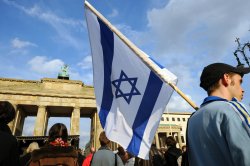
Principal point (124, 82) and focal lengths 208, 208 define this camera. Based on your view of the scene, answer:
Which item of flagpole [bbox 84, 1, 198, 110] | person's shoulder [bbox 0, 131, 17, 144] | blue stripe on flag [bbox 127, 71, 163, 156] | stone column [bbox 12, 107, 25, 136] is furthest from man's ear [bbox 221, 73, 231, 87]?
stone column [bbox 12, 107, 25, 136]

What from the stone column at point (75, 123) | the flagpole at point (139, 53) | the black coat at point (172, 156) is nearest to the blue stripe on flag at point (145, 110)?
the flagpole at point (139, 53)

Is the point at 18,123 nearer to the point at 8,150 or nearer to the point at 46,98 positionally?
the point at 46,98

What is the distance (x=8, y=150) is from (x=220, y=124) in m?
2.64

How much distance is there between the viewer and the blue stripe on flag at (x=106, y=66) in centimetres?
363

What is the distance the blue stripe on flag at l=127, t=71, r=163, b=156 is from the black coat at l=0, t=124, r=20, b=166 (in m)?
1.56

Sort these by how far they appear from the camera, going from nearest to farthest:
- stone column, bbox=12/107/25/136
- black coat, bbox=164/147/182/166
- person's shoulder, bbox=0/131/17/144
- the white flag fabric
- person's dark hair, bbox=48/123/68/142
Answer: person's shoulder, bbox=0/131/17/144 < the white flag fabric < person's dark hair, bbox=48/123/68/142 < black coat, bbox=164/147/182/166 < stone column, bbox=12/107/25/136

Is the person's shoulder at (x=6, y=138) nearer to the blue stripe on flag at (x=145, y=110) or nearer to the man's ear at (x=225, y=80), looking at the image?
the blue stripe on flag at (x=145, y=110)

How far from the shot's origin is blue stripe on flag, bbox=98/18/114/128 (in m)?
3.63

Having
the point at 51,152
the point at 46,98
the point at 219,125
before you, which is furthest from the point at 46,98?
the point at 219,125

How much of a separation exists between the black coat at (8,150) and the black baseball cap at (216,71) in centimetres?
255

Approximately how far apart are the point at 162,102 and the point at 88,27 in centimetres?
214

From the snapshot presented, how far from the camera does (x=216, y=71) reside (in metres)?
1.66

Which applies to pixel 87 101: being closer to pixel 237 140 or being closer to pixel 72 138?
pixel 72 138

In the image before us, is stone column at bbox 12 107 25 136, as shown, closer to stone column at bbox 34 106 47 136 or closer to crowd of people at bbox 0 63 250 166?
stone column at bbox 34 106 47 136
